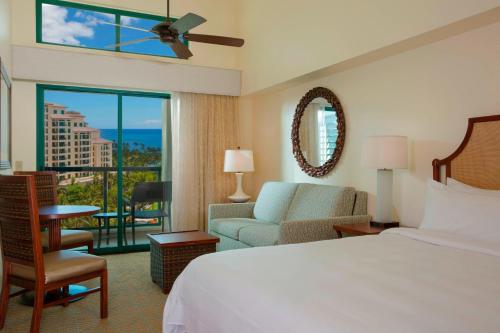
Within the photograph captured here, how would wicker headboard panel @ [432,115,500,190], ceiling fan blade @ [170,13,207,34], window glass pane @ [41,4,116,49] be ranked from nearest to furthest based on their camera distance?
wicker headboard panel @ [432,115,500,190]
ceiling fan blade @ [170,13,207,34]
window glass pane @ [41,4,116,49]

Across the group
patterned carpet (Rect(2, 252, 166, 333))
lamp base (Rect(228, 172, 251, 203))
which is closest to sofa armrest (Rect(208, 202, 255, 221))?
lamp base (Rect(228, 172, 251, 203))

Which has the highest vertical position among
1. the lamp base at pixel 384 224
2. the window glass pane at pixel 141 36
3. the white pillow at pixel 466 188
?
the window glass pane at pixel 141 36

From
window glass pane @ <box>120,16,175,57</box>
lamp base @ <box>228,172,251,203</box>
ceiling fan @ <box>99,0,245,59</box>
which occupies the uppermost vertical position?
window glass pane @ <box>120,16,175,57</box>

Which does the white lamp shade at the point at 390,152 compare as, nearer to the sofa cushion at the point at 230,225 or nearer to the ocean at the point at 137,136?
the sofa cushion at the point at 230,225

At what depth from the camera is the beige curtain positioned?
17.6 ft

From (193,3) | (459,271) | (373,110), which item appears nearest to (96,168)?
(193,3)

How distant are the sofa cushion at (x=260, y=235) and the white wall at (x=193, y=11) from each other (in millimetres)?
2527

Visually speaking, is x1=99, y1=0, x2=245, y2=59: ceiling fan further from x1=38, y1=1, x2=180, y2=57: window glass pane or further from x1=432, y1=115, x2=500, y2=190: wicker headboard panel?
x1=432, y1=115, x2=500, y2=190: wicker headboard panel

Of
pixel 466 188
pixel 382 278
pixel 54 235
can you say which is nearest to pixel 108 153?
pixel 54 235

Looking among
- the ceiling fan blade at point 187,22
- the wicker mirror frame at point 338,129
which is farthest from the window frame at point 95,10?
the wicker mirror frame at point 338,129

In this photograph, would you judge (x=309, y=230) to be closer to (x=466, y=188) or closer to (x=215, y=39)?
(x=466, y=188)

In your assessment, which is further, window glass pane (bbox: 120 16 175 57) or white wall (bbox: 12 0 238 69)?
window glass pane (bbox: 120 16 175 57)

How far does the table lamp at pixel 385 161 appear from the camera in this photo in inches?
125

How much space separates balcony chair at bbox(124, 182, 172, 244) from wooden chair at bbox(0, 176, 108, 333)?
247 centimetres
